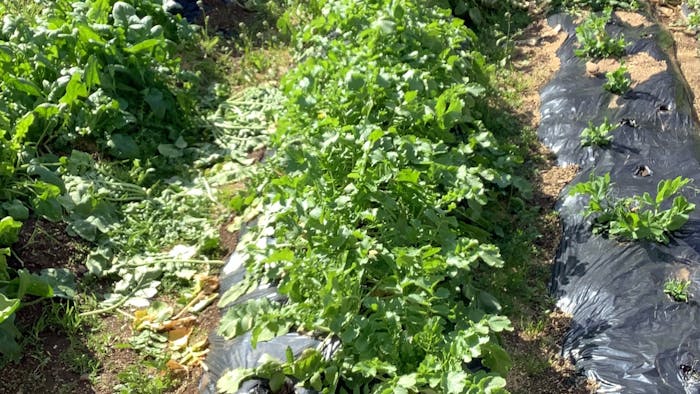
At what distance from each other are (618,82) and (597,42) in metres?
0.62

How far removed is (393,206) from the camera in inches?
110

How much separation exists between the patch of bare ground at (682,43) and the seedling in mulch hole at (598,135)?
3.95 ft

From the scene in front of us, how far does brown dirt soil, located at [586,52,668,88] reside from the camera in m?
4.78

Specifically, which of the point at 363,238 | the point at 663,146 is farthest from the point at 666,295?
the point at 363,238

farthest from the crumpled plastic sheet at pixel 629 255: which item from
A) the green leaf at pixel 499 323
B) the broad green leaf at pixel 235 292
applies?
the broad green leaf at pixel 235 292

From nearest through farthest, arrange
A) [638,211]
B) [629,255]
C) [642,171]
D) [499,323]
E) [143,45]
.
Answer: [499,323] → [629,255] → [638,211] → [642,171] → [143,45]

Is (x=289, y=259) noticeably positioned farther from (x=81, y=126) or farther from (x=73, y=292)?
(x=81, y=126)

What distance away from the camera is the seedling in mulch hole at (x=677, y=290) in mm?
3137

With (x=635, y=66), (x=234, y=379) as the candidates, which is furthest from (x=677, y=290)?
(x=635, y=66)

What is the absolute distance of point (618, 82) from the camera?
15.2 ft

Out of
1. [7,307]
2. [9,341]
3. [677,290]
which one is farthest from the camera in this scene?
[677,290]

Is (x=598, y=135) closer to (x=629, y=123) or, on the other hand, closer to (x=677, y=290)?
(x=629, y=123)

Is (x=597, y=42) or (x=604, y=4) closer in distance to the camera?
(x=597, y=42)

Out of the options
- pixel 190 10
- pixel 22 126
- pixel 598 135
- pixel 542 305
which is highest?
pixel 22 126
